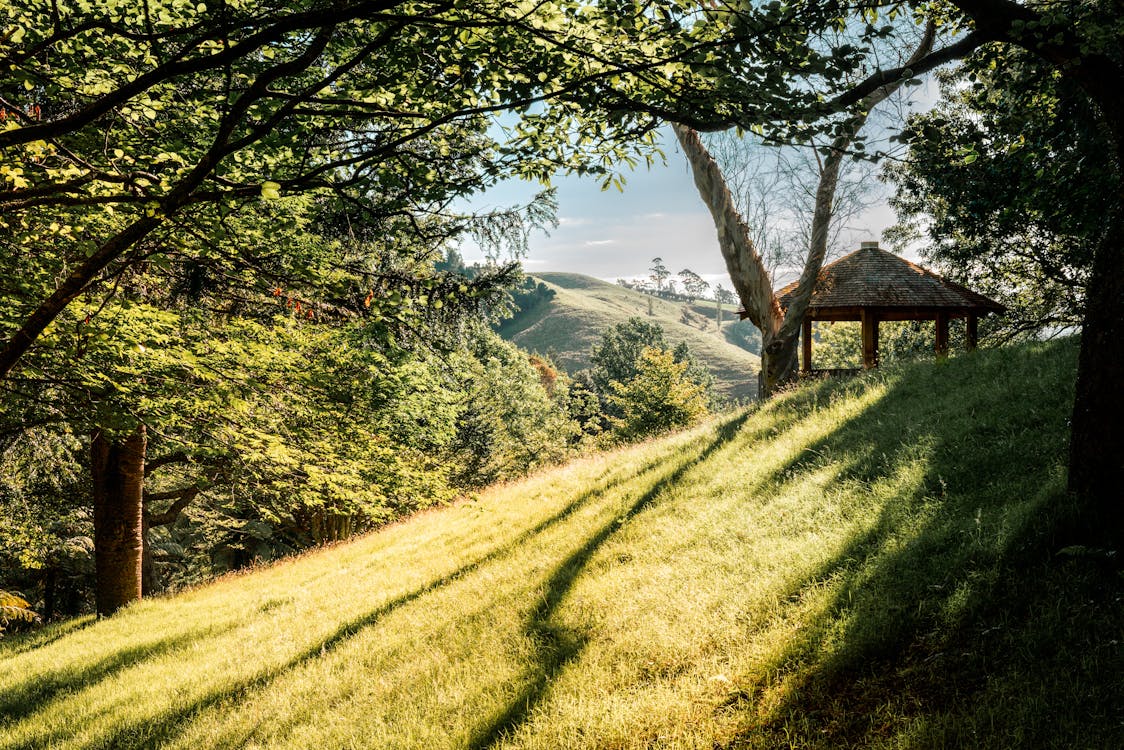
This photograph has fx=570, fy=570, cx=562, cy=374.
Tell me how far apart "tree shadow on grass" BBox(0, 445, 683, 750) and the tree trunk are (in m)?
3.93

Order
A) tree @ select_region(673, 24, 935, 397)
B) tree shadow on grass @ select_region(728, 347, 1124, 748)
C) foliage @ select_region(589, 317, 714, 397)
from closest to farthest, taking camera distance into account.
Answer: tree shadow on grass @ select_region(728, 347, 1124, 748) < tree @ select_region(673, 24, 935, 397) < foliage @ select_region(589, 317, 714, 397)

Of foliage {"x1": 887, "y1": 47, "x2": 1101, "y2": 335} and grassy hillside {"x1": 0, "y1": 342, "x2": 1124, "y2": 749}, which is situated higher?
foliage {"x1": 887, "y1": 47, "x2": 1101, "y2": 335}

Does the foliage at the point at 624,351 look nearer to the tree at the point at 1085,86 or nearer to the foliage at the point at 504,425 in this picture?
the foliage at the point at 504,425

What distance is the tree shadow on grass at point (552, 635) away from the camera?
153 inches

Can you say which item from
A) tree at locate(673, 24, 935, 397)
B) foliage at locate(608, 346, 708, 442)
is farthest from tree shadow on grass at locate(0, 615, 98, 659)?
foliage at locate(608, 346, 708, 442)

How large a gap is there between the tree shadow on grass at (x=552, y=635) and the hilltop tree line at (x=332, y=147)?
2267 mm

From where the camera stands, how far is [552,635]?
4.95 metres

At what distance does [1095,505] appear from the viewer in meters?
3.71

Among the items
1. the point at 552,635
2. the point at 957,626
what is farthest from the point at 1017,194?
the point at 552,635

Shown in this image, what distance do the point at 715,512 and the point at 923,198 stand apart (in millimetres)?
14838

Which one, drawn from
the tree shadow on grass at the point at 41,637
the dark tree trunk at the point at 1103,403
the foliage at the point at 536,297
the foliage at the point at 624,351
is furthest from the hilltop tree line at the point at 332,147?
the foliage at the point at 536,297

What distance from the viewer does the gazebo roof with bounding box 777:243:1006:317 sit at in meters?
13.6

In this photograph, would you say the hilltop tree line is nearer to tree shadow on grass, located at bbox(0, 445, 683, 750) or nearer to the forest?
the forest

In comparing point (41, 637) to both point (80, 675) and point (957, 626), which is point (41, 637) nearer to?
point (80, 675)
